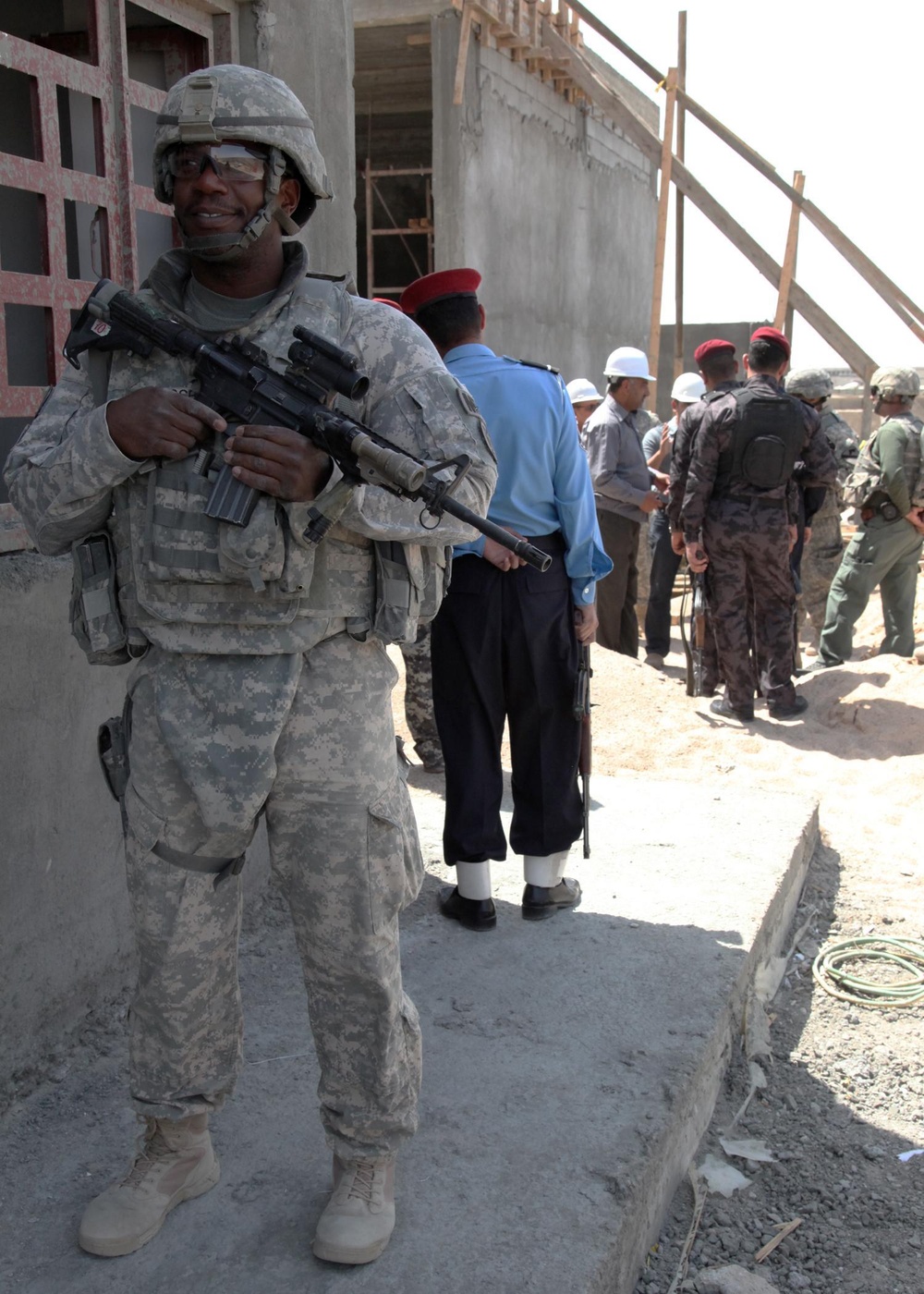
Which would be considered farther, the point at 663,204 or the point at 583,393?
the point at 663,204

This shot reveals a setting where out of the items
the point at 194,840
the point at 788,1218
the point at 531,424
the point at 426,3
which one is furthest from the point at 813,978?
the point at 426,3

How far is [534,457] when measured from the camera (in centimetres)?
342

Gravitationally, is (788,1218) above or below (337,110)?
below

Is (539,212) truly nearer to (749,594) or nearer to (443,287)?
(749,594)

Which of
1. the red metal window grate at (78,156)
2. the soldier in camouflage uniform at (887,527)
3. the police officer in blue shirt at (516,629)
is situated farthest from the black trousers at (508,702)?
the soldier in camouflage uniform at (887,527)

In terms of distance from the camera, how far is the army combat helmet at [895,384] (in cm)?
747

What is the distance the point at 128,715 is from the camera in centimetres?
204

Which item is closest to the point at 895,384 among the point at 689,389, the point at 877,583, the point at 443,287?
the point at 877,583

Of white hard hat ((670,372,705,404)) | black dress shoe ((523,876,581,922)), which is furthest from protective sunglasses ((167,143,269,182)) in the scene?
white hard hat ((670,372,705,404))

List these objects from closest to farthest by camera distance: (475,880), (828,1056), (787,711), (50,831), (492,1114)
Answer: (492,1114)
(50,831)
(828,1056)
(475,880)
(787,711)

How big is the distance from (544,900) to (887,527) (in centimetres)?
511

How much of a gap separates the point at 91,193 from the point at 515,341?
946cm

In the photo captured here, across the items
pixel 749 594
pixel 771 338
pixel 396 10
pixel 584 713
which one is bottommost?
pixel 749 594

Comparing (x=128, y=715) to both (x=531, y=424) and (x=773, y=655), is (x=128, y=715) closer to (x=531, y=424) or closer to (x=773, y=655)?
(x=531, y=424)
